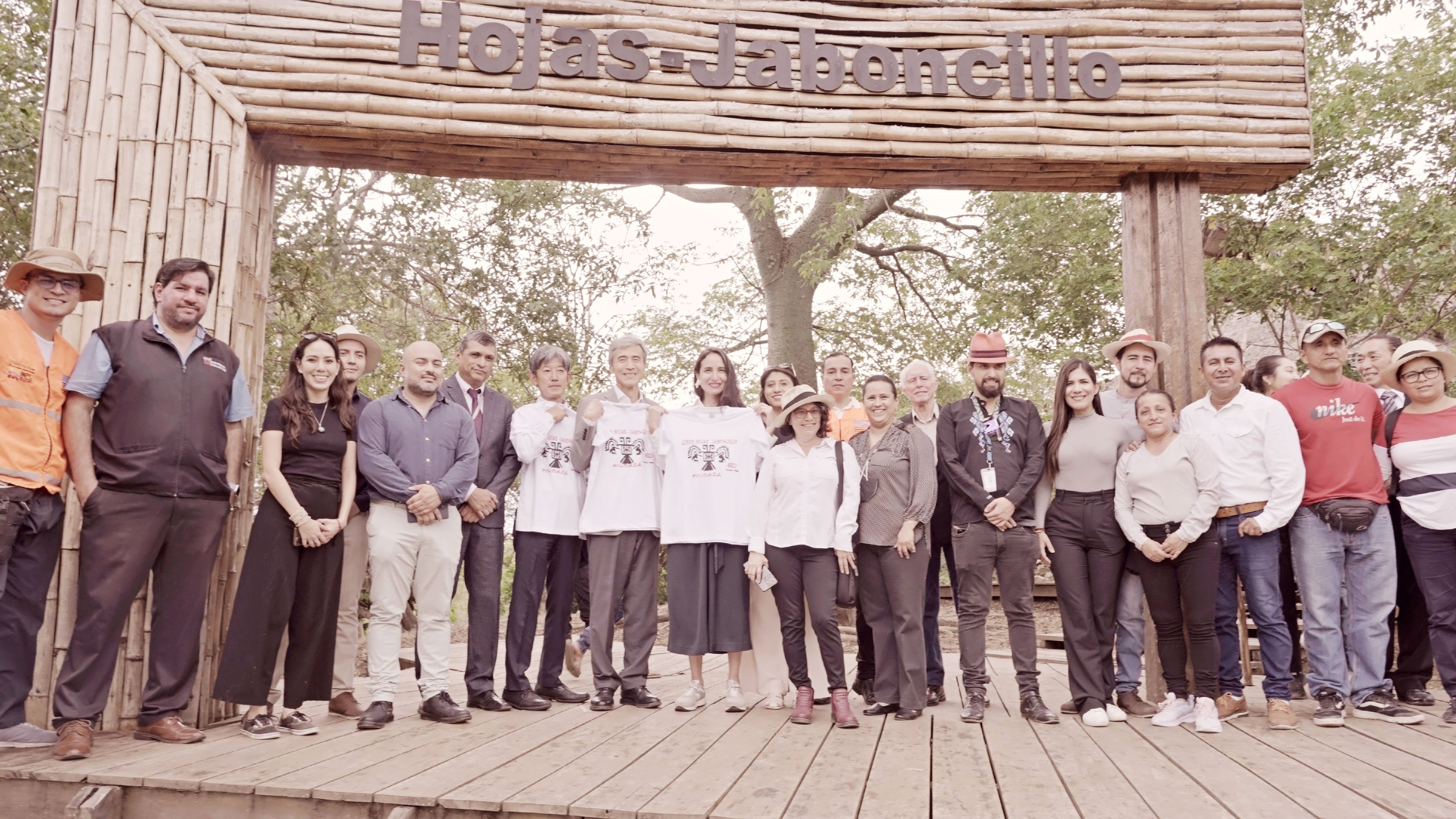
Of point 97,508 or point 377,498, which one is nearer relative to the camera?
point 97,508

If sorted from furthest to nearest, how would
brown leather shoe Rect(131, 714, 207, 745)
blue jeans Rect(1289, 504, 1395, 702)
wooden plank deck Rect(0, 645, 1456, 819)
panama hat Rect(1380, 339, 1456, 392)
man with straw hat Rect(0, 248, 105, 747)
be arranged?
panama hat Rect(1380, 339, 1456, 392) → blue jeans Rect(1289, 504, 1395, 702) → brown leather shoe Rect(131, 714, 207, 745) → man with straw hat Rect(0, 248, 105, 747) → wooden plank deck Rect(0, 645, 1456, 819)

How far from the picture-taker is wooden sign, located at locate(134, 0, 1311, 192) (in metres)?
5.05

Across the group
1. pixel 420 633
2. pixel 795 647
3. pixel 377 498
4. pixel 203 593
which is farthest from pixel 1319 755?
pixel 203 593

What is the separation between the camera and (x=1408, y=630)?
536 cm

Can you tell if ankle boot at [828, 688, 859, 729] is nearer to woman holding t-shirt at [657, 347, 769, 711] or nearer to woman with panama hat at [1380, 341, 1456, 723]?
woman holding t-shirt at [657, 347, 769, 711]

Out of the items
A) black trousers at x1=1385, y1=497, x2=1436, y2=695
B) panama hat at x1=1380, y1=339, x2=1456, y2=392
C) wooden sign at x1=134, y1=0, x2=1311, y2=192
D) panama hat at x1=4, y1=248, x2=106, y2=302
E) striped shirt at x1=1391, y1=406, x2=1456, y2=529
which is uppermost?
wooden sign at x1=134, y1=0, x2=1311, y2=192

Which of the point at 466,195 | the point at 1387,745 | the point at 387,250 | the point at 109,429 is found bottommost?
the point at 1387,745

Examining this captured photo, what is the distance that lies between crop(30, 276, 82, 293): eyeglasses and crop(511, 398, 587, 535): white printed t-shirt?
6.95ft

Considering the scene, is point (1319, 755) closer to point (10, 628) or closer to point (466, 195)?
point (10, 628)

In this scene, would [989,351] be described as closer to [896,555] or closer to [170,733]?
[896,555]

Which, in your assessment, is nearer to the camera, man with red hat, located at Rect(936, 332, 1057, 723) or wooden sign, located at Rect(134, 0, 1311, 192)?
man with red hat, located at Rect(936, 332, 1057, 723)

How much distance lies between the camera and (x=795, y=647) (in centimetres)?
488

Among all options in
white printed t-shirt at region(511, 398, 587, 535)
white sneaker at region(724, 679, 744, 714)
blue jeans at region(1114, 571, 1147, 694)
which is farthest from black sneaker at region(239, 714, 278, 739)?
blue jeans at region(1114, 571, 1147, 694)

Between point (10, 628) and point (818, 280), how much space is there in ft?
34.4
